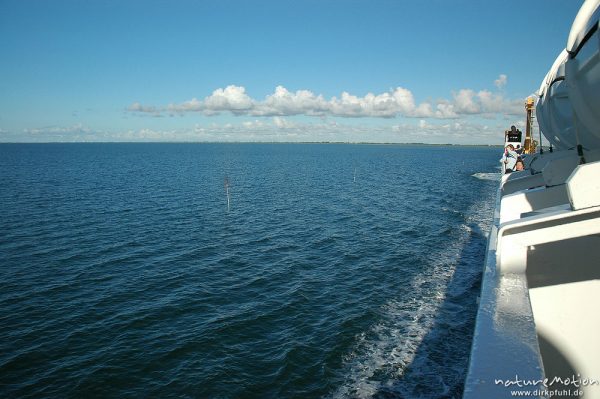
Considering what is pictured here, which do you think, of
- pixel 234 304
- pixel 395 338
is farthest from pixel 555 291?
pixel 234 304

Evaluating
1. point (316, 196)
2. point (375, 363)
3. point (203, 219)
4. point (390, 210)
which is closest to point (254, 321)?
point (375, 363)

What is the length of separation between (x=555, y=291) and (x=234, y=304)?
1316 cm

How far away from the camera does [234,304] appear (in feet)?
57.0

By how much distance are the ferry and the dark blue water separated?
4780 mm

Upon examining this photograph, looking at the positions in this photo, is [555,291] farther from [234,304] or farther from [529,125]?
[529,125]

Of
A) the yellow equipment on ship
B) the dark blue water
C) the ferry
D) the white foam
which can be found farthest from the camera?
the yellow equipment on ship

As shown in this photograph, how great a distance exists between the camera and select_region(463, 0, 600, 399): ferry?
4797 millimetres

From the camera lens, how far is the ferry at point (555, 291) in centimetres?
480

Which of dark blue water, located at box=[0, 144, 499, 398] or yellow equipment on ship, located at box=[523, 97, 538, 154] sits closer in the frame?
dark blue water, located at box=[0, 144, 499, 398]

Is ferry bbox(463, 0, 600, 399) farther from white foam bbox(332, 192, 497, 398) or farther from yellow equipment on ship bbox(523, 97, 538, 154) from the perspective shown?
yellow equipment on ship bbox(523, 97, 538, 154)

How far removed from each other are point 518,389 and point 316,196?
150 ft

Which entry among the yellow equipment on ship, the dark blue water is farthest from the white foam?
the yellow equipment on ship

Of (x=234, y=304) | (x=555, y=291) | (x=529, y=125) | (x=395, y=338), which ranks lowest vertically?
(x=395, y=338)

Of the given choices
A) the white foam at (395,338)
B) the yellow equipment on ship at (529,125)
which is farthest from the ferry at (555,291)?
the yellow equipment on ship at (529,125)
